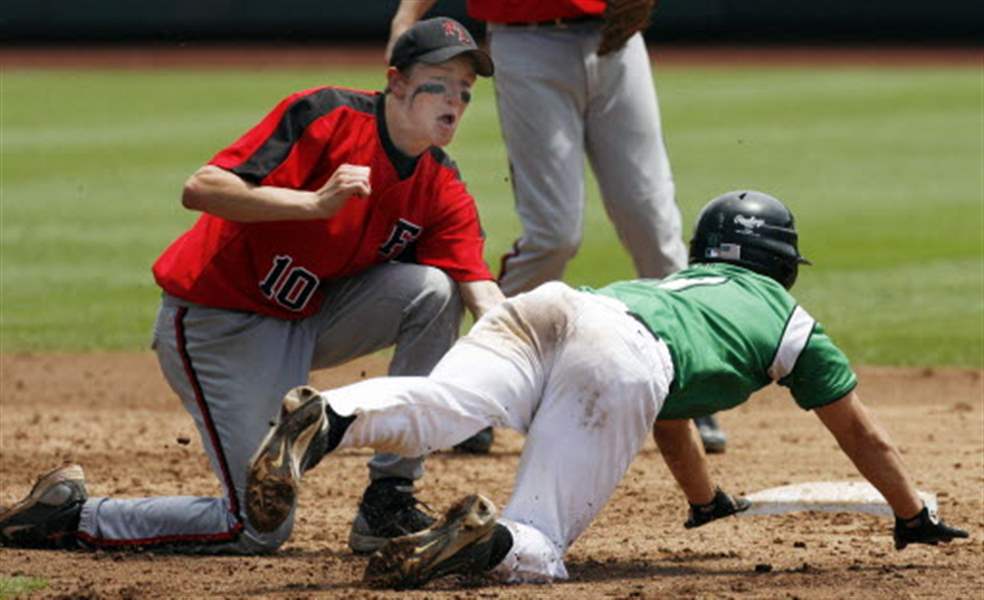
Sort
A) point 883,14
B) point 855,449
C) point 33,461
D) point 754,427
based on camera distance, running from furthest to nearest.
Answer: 1. point 883,14
2. point 754,427
3. point 33,461
4. point 855,449

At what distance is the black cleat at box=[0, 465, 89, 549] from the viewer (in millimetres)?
4949

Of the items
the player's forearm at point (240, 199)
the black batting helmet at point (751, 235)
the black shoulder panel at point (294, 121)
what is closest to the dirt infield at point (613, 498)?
the black batting helmet at point (751, 235)

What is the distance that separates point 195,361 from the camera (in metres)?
5.05

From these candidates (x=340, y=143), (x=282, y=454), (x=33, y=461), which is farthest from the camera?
(x=33, y=461)

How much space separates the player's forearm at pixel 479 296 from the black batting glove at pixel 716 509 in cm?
78

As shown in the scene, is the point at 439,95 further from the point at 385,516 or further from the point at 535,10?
the point at 535,10

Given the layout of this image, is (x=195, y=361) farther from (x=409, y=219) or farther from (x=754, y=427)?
(x=754, y=427)

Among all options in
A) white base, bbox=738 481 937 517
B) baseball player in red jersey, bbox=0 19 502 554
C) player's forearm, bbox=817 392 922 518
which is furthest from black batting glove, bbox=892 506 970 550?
baseball player in red jersey, bbox=0 19 502 554

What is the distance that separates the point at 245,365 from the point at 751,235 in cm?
142

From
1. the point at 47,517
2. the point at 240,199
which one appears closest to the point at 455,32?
the point at 240,199

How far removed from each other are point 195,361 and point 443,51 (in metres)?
1.11

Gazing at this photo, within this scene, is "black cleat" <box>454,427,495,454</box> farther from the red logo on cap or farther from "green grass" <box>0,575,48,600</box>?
"green grass" <box>0,575,48,600</box>

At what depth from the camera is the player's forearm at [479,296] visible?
5.06m

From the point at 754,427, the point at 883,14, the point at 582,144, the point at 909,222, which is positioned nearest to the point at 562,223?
the point at 582,144
